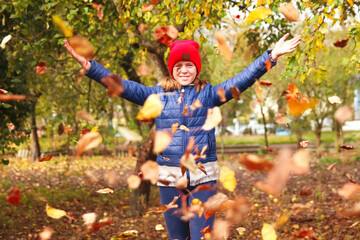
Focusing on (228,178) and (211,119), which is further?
(228,178)

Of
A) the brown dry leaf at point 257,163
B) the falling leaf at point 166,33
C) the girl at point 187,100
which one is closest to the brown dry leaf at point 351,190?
the brown dry leaf at point 257,163

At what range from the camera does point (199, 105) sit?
2.47m

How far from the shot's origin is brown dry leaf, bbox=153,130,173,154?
2.51 meters

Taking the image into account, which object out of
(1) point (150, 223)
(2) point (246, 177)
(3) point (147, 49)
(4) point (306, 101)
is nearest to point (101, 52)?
(3) point (147, 49)

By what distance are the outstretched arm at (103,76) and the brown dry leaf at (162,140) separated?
0.92ft

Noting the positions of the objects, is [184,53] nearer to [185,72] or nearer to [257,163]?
[185,72]

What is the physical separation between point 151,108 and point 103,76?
0.42 meters

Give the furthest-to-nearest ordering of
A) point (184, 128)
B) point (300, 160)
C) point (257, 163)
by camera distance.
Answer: point (184, 128) → point (300, 160) → point (257, 163)

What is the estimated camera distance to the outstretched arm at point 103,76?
2463mm

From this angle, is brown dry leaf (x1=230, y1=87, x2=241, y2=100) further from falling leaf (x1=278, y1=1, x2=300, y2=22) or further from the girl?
falling leaf (x1=278, y1=1, x2=300, y2=22)

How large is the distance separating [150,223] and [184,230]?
8.80 feet

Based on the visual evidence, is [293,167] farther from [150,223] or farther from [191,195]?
[150,223]

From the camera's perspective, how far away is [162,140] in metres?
2.55

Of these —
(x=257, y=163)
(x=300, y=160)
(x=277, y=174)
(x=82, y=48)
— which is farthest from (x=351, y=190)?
(x=82, y=48)
